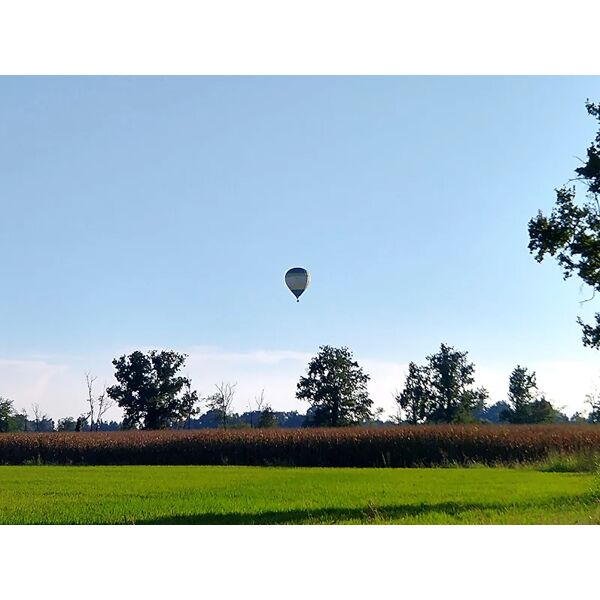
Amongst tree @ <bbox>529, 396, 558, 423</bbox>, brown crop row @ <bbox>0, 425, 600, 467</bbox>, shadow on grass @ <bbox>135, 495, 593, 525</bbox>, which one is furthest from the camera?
tree @ <bbox>529, 396, 558, 423</bbox>

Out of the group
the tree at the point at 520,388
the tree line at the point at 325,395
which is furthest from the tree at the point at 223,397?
the tree at the point at 520,388

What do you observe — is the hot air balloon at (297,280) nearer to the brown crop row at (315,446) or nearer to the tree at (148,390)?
the brown crop row at (315,446)

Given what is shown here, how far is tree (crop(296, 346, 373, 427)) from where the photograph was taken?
59.4 metres

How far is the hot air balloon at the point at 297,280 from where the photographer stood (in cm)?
2684

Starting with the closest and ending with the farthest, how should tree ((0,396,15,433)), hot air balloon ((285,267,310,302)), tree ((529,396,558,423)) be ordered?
hot air balloon ((285,267,310,302))
tree ((529,396,558,423))
tree ((0,396,15,433))

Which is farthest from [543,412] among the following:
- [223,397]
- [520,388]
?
[223,397]

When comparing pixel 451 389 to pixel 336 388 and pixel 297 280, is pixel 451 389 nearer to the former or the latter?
pixel 336 388

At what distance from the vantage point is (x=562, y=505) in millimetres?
13234

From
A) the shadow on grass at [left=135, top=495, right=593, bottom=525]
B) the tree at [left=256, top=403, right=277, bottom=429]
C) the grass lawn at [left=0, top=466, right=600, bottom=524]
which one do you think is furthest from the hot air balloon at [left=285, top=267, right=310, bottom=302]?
the tree at [left=256, top=403, right=277, bottom=429]

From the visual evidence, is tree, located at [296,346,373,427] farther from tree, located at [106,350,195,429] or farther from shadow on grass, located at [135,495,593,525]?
shadow on grass, located at [135,495,593,525]

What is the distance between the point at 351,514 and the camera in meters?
13.6

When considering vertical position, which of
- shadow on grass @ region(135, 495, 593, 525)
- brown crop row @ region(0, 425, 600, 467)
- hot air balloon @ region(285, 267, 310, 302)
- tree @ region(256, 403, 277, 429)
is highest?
hot air balloon @ region(285, 267, 310, 302)

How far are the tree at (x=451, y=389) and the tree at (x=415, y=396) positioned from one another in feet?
1.35

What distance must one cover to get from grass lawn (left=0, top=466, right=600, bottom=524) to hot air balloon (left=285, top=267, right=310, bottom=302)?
669cm
